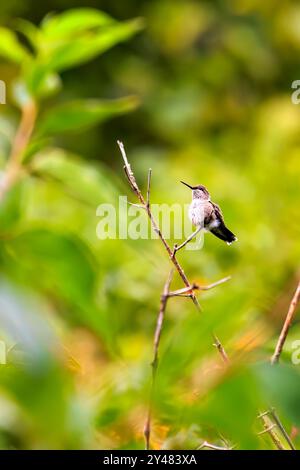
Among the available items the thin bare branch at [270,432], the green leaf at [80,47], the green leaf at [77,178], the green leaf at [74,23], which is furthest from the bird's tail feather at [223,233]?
the green leaf at [74,23]

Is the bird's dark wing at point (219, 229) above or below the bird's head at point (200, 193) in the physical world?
below

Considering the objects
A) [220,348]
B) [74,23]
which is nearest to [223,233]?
[220,348]

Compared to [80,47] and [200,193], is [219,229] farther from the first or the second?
[80,47]

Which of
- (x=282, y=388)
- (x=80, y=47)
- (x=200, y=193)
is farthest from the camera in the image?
(x=80, y=47)

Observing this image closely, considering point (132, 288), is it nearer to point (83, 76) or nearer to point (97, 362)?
point (97, 362)

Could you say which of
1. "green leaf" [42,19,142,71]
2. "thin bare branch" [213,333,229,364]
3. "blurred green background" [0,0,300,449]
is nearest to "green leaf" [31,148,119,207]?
"blurred green background" [0,0,300,449]

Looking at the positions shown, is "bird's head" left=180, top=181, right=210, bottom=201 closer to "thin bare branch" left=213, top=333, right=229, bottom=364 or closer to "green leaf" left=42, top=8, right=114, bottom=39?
"thin bare branch" left=213, top=333, right=229, bottom=364

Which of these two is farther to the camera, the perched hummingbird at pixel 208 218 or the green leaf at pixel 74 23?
the green leaf at pixel 74 23

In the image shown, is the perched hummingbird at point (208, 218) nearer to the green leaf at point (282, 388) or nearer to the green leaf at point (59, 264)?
the green leaf at point (59, 264)
